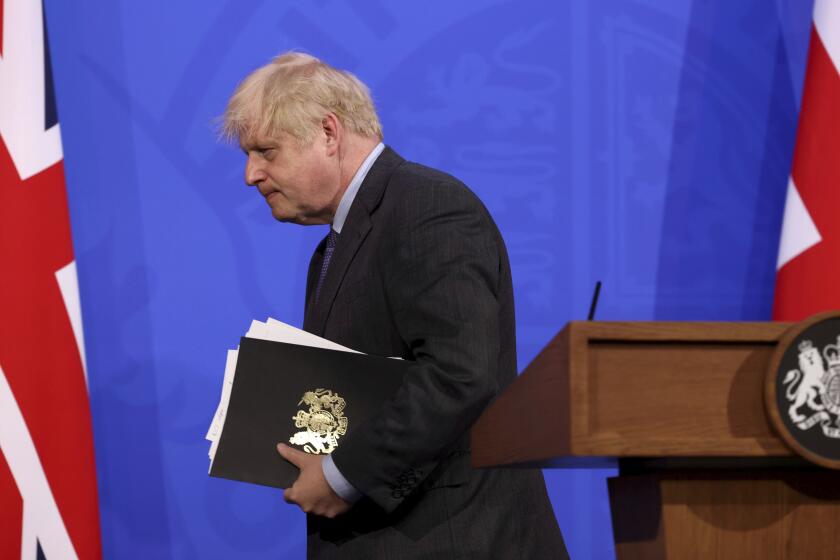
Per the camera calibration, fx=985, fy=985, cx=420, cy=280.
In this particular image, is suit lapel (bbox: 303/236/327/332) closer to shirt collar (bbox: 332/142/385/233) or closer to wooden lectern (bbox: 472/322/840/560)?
shirt collar (bbox: 332/142/385/233)

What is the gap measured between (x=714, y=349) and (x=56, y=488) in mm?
1864

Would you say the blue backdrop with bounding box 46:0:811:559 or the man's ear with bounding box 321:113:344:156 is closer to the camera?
the man's ear with bounding box 321:113:344:156

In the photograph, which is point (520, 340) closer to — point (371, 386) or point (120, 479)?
point (120, 479)

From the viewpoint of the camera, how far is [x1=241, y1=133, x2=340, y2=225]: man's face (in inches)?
67.7

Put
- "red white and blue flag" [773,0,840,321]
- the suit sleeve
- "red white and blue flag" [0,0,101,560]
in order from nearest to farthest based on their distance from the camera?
1. the suit sleeve
2. "red white and blue flag" [0,0,101,560]
3. "red white and blue flag" [773,0,840,321]

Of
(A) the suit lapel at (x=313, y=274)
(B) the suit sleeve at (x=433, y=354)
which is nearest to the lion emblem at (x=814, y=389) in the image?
(B) the suit sleeve at (x=433, y=354)

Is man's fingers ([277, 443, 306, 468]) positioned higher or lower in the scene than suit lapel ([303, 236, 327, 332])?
lower

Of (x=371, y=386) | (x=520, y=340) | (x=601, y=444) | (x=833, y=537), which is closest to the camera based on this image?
(x=601, y=444)

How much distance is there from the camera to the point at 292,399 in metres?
1.41

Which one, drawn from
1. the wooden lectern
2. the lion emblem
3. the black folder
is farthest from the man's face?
the lion emblem

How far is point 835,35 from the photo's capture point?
98.7 inches

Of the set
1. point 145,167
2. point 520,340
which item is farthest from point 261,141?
point 520,340

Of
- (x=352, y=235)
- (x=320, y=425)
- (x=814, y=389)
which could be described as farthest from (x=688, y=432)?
(x=352, y=235)

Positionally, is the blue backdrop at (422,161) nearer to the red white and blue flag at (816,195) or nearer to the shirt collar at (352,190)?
the red white and blue flag at (816,195)
